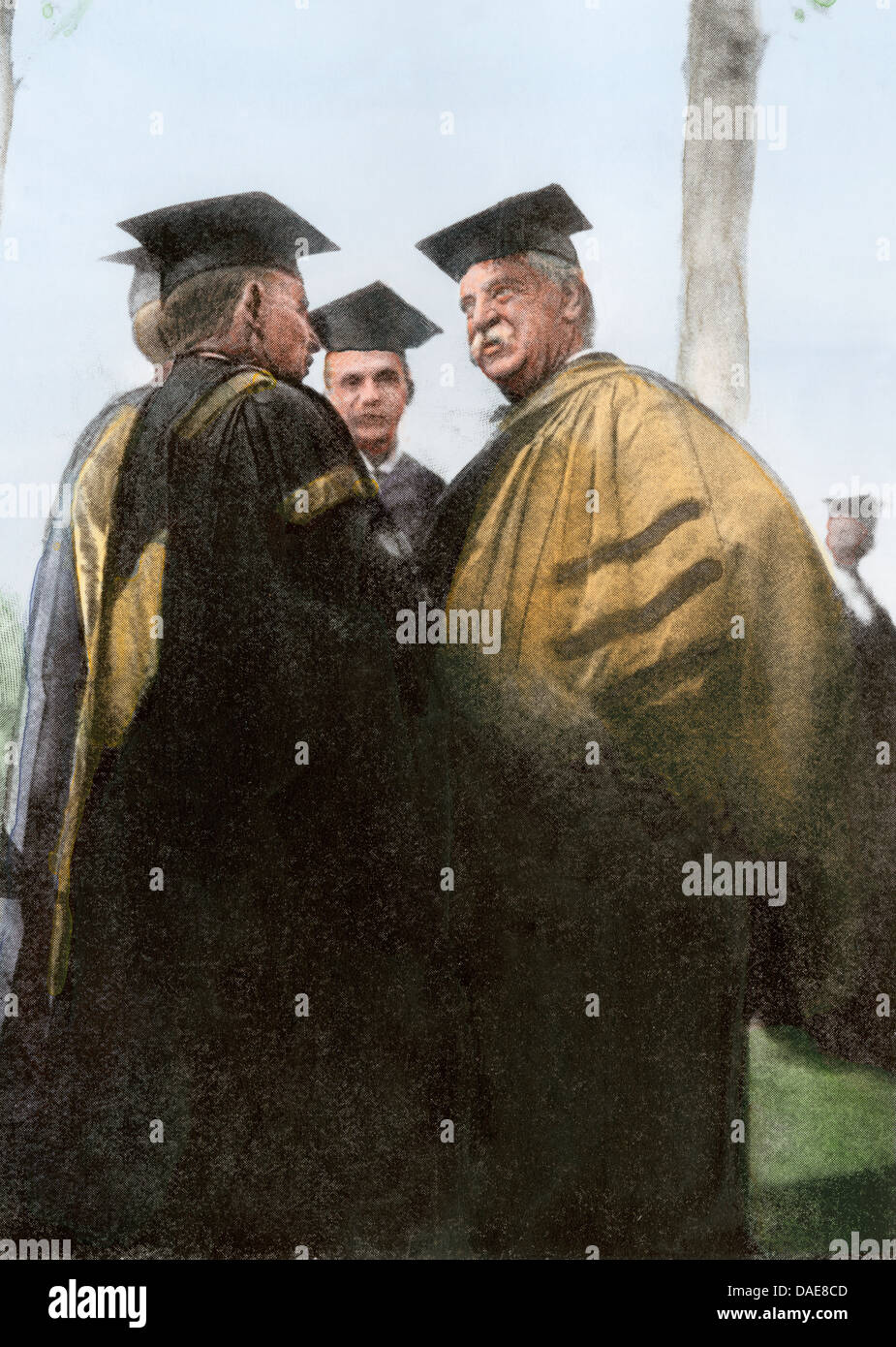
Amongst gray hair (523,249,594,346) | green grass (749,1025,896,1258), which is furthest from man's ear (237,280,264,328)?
green grass (749,1025,896,1258)

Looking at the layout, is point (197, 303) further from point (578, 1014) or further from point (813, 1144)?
point (813, 1144)

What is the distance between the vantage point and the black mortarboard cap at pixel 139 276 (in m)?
2.84

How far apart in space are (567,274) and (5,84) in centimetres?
154

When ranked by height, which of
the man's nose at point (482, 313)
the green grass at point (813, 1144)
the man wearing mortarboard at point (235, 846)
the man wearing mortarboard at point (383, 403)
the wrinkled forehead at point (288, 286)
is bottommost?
the green grass at point (813, 1144)

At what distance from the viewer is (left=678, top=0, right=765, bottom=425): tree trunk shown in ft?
9.25

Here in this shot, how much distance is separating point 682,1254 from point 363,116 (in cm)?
297

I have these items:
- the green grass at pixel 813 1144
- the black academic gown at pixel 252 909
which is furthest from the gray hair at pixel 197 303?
the green grass at pixel 813 1144

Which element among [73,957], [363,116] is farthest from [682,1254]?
[363,116]

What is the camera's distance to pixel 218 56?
286 centimetres

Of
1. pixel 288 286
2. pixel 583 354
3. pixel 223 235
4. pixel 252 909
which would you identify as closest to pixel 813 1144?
pixel 252 909

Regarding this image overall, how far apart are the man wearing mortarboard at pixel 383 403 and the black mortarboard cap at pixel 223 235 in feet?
0.59

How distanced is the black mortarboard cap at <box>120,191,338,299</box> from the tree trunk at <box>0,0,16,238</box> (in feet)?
1.29

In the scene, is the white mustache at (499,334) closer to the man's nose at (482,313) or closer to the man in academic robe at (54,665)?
the man's nose at (482,313)

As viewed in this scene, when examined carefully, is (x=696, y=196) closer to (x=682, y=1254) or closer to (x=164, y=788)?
(x=164, y=788)
